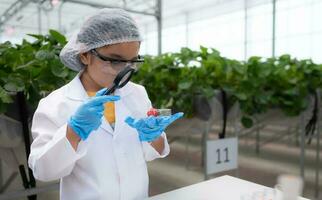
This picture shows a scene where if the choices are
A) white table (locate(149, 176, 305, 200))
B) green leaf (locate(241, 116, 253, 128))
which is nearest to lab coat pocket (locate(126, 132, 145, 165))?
white table (locate(149, 176, 305, 200))

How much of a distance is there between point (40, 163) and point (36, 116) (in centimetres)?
17

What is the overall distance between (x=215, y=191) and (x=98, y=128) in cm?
47

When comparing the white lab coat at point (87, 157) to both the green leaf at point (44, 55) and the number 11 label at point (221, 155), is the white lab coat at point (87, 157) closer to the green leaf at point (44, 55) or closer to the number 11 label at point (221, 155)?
the green leaf at point (44, 55)

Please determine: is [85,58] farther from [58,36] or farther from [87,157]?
[58,36]

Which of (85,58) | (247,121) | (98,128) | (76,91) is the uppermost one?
(85,58)

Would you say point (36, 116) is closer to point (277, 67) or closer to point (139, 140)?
point (139, 140)

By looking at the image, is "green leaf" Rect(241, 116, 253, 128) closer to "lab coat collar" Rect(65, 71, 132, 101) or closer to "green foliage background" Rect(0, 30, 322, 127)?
"green foliage background" Rect(0, 30, 322, 127)

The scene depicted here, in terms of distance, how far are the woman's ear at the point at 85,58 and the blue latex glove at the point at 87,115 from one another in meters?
0.20

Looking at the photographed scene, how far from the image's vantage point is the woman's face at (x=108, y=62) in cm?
92

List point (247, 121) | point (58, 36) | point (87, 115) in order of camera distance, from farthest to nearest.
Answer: point (247, 121)
point (58, 36)
point (87, 115)

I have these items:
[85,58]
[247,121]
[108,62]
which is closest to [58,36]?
[85,58]

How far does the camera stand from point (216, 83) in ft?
6.48

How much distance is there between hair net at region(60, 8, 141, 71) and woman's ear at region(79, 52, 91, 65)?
2 cm

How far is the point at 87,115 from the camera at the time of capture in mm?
798
